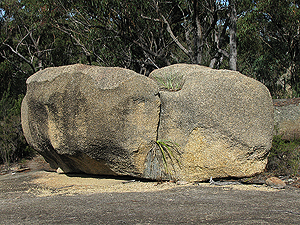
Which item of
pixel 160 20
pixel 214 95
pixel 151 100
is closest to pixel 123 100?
pixel 151 100

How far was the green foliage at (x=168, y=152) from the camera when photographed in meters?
4.38

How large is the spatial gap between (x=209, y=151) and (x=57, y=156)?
9.00 feet

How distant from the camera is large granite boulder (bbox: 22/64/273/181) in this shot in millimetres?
4152

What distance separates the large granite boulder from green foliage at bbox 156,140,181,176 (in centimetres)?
1

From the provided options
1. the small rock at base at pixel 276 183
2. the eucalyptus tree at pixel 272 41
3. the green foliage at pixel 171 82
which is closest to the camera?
the small rock at base at pixel 276 183

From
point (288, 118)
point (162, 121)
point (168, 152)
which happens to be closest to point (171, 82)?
point (162, 121)

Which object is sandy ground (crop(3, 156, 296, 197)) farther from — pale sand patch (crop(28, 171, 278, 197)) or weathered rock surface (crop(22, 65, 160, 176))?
weathered rock surface (crop(22, 65, 160, 176))

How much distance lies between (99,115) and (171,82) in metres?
1.26

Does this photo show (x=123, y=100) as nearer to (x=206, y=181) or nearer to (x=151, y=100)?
(x=151, y=100)

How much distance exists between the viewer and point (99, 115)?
4438 millimetres

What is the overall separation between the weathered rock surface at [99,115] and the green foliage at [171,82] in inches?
12.5

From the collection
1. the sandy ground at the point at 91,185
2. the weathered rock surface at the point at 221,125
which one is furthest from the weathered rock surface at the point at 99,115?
the weathered rock surface at the point at 221,125

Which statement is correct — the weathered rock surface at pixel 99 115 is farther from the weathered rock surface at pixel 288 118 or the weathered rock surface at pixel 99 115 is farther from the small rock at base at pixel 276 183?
the weathered rock surface at pixel 288 118

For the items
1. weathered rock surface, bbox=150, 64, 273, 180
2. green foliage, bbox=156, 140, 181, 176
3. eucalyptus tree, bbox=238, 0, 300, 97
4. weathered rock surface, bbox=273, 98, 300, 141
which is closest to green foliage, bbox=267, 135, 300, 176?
weathered rock surface, bbox=150, 64, 273, 180
